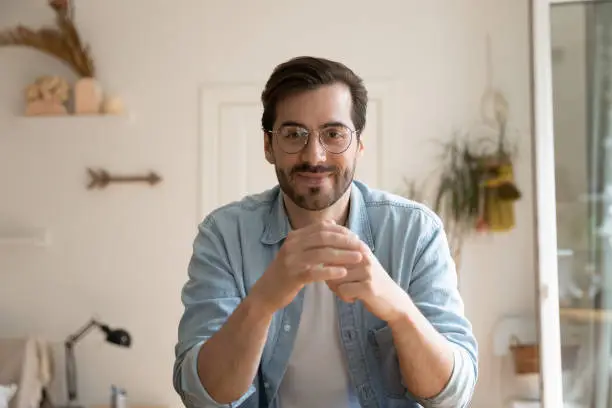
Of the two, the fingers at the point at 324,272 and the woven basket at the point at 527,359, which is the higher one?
the fingers at the point at 324,272

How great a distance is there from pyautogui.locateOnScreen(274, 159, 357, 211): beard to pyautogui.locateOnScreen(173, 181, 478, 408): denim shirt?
0.36 ft

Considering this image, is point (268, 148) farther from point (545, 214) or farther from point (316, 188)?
point (545, 214)

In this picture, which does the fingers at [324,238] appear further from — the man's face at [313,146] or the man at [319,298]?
the man's face at [313,146]

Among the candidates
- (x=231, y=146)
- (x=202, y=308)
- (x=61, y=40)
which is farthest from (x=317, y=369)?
(x=61, y=40)

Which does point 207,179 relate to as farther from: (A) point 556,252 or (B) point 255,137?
(A) point 556,252

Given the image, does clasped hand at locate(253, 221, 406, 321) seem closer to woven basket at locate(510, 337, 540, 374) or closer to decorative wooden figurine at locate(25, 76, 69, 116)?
woven basket at locate(510, 337, 540, 374)

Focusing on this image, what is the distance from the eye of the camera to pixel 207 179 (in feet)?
9.88

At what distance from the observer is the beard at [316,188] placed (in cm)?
122

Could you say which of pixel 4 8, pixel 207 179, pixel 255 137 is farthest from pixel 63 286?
pixel 4 8

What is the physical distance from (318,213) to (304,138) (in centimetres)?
18

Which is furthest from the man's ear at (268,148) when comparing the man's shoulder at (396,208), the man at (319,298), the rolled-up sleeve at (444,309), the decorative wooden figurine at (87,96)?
the decorative wooden figurine at (87,96)

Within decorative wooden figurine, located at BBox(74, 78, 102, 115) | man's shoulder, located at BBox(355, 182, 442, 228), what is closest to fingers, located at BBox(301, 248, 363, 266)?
man's shoulder, located at BBox(355, 182, 442, 228)

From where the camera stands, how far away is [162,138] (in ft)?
9.98

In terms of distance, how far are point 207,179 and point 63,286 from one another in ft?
2.63
